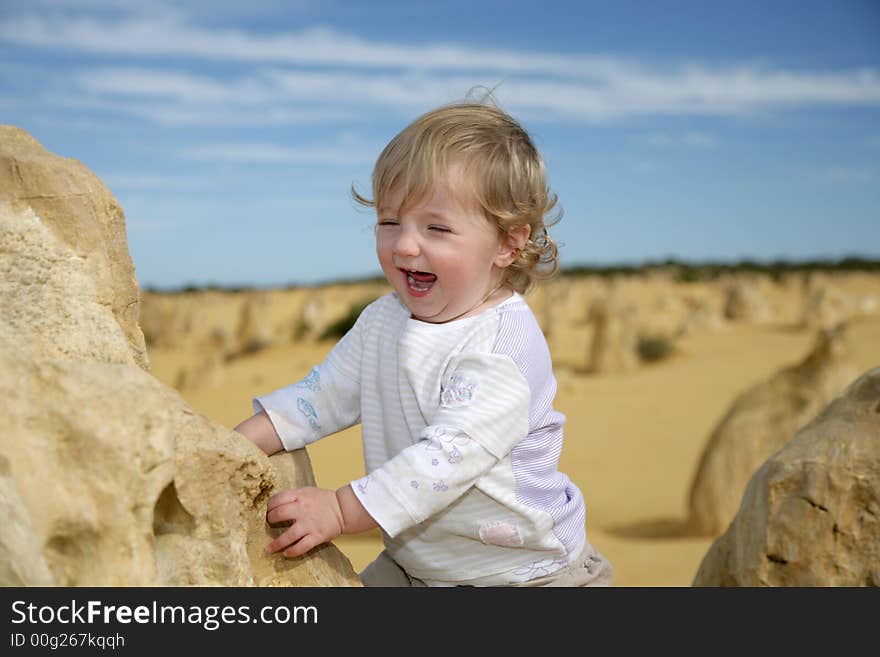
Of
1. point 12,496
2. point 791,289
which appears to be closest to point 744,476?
point 12,496

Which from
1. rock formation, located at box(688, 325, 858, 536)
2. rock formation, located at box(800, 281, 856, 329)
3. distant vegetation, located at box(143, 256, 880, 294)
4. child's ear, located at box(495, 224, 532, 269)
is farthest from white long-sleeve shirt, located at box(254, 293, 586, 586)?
distant vegetation, located at box(143, 256, 880, 294)

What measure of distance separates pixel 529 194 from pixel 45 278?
1301mm

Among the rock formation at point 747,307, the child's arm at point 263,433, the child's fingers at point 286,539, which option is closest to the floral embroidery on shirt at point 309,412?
the child's arm at point 263,433

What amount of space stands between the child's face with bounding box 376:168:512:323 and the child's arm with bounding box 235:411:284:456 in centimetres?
52

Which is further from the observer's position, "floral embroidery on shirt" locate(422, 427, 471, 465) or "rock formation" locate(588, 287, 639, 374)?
"rock formation" locate(588, 287, 639, 374)

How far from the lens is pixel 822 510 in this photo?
2756mm

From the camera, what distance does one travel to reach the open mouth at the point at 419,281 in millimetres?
2471

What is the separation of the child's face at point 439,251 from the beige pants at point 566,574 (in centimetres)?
75

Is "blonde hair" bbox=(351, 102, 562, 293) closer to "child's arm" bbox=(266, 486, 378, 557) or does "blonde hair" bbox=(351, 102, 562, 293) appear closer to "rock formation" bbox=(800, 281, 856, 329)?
"child's arm" bbox=(266, 486, 378, 557)

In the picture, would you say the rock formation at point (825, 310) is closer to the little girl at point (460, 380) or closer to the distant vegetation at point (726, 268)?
the little girl at point (460, 380)

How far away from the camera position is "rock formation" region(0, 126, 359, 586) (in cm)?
158

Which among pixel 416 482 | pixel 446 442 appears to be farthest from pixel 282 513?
pixel 446 442

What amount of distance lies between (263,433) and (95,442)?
0.89m

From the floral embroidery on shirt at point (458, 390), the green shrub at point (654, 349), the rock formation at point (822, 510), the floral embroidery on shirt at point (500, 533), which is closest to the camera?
the floral embroidery on shirt at point (458, 390)
